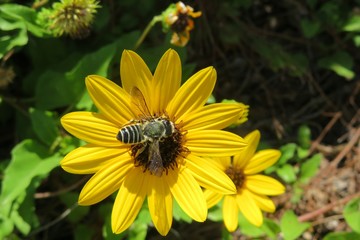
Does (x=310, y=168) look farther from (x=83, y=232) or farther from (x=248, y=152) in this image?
(x=83, y=232)

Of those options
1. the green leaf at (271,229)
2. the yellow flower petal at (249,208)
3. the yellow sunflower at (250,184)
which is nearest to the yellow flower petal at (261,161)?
the yellow sunflower at (250,184)

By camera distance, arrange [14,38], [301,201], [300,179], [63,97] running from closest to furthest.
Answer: [14,38] → [63,97] → [300,179] → [301,201]

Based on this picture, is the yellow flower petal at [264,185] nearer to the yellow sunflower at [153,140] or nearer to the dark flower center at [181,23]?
the yellow sunflower at [153,140]

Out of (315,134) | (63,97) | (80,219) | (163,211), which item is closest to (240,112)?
(163,211)

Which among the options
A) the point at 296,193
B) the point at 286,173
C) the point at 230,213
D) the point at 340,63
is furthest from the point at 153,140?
the point at 340,63

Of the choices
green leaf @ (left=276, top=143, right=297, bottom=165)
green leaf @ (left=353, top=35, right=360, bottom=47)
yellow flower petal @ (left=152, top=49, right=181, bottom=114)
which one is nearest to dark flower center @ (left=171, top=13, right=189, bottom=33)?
yellow flower petal @ (left=152, top=49, right=181, bottom=114)

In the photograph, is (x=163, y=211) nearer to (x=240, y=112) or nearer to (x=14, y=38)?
(x=240, y=112)

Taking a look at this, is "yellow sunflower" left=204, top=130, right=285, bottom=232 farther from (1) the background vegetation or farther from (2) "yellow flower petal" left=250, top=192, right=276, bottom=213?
(1) the background vegetation
